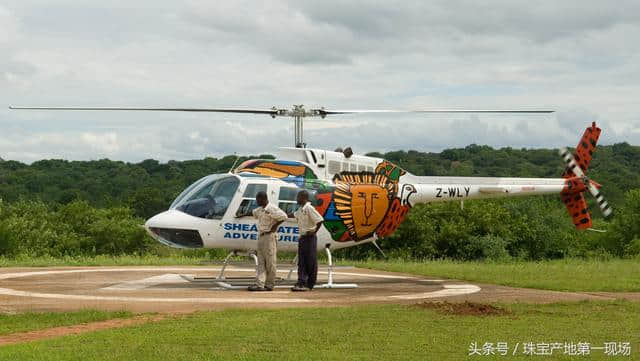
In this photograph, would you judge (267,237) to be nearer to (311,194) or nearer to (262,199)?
(262,199)

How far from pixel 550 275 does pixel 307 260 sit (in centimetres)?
771

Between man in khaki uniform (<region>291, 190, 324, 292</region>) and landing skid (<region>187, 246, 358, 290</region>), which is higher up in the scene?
man in khaki uniform (<region>291, 190, 324, 292</region>)

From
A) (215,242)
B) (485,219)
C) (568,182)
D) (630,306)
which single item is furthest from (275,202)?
(485,219)

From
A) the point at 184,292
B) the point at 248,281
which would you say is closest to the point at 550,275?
the point at 248,281

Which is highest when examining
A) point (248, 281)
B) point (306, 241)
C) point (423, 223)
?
point (306, 241)

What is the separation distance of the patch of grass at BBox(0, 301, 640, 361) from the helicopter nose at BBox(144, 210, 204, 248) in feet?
15.3

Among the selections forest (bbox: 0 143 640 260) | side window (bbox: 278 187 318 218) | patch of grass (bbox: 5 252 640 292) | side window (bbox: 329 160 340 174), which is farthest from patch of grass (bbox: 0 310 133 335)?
forest (bbox: 0 143 640 260)

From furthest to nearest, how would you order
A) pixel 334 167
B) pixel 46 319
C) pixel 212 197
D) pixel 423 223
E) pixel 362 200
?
pixel 423 223
pixel 362 200
pixel 334 167
pixel 212 197
pixel 46 319

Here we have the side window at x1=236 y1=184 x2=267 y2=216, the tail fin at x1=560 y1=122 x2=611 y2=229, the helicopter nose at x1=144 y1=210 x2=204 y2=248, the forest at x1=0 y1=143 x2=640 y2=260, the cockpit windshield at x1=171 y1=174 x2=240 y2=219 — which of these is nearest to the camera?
the helicopter nose at x1=144 y1=210 x2=204 y2=248

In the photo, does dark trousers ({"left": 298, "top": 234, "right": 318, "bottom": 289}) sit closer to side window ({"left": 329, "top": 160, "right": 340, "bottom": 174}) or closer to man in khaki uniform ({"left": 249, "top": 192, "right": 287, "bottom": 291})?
man in khaki uniform ({"left": 249, "top": 192, "right": 287, "bottom": 291})

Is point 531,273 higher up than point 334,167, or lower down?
lower down

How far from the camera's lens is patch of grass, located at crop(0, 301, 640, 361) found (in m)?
10.4

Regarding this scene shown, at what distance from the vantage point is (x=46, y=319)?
13.1 metres

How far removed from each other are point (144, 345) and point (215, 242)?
26.2ft
